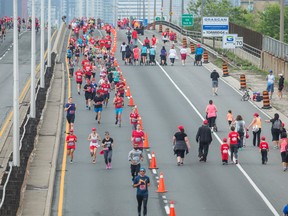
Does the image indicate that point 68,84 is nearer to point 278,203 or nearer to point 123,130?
point 123,130

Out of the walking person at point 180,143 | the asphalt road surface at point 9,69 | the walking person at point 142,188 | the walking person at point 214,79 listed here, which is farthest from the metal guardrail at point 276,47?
the walking person at point 142,188

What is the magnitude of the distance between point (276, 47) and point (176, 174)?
3349cm

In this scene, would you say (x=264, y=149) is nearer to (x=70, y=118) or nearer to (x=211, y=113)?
(x=211, y=113)

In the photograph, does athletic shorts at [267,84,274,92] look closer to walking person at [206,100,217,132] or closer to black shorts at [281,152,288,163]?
walking person at [206,100,217,132]

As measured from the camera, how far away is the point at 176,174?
3331 centimetres

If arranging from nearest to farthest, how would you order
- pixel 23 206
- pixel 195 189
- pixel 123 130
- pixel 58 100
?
1. pixel 23 206
2. pixel 195 189
3. pixel 123 130
4. pixel 58 100

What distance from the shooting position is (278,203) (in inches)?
1147

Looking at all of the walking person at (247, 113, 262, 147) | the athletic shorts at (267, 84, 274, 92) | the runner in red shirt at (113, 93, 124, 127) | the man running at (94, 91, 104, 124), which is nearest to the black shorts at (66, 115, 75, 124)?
the runner in red shirt at (113, 93, 124, 127)

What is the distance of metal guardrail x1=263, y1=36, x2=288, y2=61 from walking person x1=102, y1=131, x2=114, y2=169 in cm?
3016

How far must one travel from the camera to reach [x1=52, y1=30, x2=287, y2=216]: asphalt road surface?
94.2ft

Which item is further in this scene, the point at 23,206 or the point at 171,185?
the point at 171,185

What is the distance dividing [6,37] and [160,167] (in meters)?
62.6


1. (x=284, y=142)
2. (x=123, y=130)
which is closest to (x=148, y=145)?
(x=123, y=130)

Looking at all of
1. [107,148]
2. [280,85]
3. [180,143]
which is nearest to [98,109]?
[180,143]
